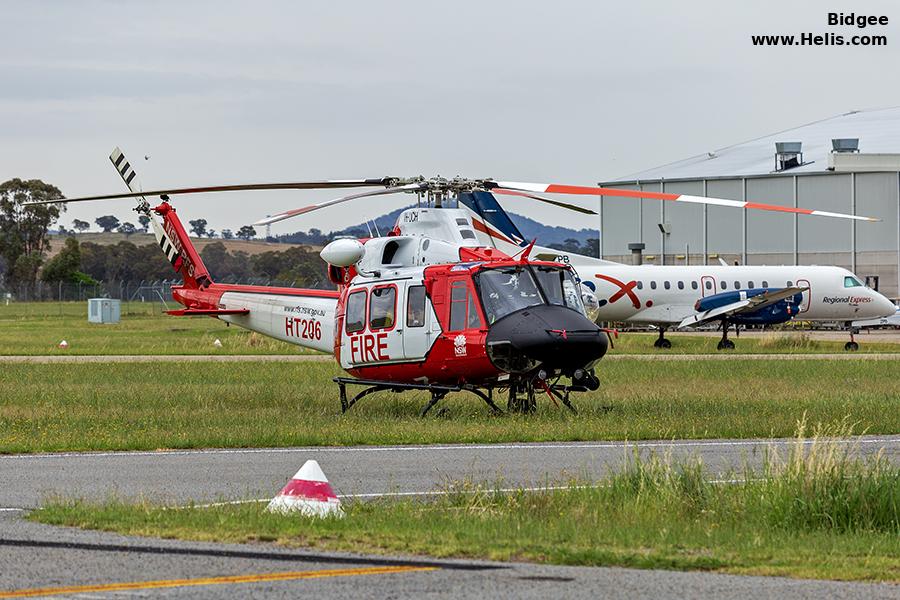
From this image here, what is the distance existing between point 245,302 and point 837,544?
63.0 ft

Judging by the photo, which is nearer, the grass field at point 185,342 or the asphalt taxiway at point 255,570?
the asphalt taxiway at point 255,570

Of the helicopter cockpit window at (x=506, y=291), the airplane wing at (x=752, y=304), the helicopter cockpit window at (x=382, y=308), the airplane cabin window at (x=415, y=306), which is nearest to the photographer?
the helicopter cockpit window at (x=506, y=291)

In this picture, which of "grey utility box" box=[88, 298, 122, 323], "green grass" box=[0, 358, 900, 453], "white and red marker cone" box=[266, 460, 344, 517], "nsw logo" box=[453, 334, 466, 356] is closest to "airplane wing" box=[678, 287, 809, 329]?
"green grass" box=[0, 358, 900, 453]

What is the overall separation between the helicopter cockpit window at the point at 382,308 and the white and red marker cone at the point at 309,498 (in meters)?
10.6

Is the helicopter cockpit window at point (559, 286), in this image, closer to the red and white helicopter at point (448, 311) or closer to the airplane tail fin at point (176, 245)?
the red and white helicopter at point (448, 311)

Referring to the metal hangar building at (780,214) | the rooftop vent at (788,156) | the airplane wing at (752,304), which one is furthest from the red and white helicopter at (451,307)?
the rooftop vent at (788,156)

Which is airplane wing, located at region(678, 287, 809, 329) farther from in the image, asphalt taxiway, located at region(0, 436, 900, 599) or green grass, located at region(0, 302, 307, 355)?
asphalt taxiway, located at region(0, 436, 900, 599)

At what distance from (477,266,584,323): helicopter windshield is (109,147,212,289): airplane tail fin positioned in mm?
11900

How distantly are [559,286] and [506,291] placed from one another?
812 millimetres

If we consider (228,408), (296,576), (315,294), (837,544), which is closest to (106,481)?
(296,576)

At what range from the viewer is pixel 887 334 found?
62.6 m

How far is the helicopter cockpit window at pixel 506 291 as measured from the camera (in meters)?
20.7

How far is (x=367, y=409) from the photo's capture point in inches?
923

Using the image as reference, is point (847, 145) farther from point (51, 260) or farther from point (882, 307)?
point (51, 260)
